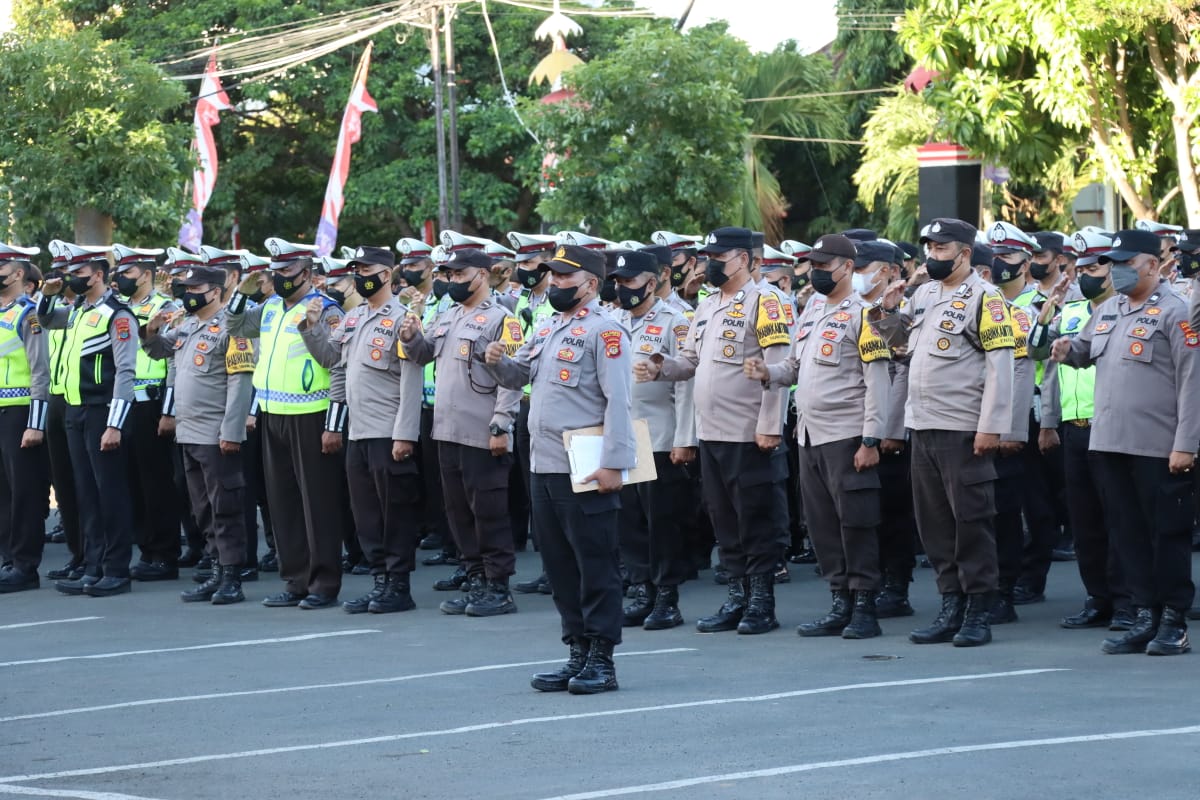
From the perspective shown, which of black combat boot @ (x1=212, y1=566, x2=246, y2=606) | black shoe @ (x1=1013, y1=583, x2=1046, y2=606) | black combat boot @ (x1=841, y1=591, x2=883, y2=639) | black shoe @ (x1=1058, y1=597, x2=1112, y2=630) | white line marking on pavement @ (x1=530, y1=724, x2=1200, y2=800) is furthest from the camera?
black combat boot @ (x1=212, y1=566, x2=246, y2=606)

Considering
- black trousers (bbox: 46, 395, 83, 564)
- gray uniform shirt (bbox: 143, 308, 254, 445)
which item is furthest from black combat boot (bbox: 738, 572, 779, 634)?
black trousers (bbox: 46, 395, 83, 564)

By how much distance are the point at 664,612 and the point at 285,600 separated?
111 inches

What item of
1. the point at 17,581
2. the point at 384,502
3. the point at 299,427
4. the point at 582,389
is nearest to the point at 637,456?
the point at 582,389

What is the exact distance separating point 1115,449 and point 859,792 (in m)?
3.62

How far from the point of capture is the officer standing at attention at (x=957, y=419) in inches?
371

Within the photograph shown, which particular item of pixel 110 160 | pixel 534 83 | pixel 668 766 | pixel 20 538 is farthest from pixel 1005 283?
pixel 534 83

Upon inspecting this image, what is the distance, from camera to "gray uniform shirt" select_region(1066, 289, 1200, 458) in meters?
9.12

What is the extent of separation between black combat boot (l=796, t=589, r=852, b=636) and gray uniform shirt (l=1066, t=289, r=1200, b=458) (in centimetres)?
168

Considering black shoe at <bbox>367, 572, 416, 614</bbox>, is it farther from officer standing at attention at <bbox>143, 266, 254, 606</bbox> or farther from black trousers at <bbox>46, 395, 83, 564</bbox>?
black trousers at <bbox>46, 395, 83, 564</bbox>

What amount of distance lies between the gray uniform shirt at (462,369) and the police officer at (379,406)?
18 centimetres

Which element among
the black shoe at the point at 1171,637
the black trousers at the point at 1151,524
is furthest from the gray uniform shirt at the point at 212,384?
the black shoe at the point at 1171,637

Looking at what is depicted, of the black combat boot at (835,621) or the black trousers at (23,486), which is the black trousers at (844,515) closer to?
the black combat boot at (835,621)

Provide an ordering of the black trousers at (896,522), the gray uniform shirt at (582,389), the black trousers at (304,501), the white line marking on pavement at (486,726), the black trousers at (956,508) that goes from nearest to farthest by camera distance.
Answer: the white line marking on pavement at (486,726) < the gray uniform shirt at (582,389) < the black trousers at (956,508) < the black trousers at (896,522) < the black trousers at (304,501)

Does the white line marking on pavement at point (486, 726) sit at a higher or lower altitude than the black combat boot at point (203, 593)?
higher
